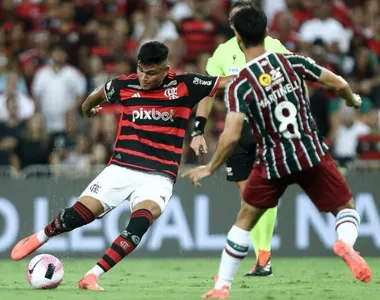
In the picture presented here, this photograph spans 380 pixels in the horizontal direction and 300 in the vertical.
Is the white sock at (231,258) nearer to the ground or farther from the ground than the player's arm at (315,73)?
nearer to the ground

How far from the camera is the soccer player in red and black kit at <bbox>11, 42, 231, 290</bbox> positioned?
906 cm

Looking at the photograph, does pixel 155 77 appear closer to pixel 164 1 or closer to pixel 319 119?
pixel 319 119

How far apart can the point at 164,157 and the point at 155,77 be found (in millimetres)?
730

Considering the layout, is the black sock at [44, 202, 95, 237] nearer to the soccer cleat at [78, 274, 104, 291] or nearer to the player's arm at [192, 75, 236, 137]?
the soccer cleat at [78, 274, 104, 291]

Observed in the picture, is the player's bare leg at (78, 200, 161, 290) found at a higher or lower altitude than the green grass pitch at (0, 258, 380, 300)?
higher

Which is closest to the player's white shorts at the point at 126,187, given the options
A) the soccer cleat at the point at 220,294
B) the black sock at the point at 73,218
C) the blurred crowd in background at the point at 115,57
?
the black sock at the point at 73,218

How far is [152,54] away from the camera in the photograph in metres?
8.95

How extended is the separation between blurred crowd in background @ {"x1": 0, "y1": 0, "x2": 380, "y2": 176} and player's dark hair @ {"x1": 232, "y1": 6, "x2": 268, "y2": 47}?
6532 mm

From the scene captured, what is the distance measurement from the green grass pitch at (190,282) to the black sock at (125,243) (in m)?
0.25

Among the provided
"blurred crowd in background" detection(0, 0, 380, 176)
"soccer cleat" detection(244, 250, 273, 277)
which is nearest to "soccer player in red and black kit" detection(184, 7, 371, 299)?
"soccer cleat" detection(244, 250, 273, 277)

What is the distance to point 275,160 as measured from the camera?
777cm

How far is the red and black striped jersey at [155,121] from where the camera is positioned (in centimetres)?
930

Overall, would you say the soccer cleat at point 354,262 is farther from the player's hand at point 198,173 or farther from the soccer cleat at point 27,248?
the soccer cleat at point 27,248

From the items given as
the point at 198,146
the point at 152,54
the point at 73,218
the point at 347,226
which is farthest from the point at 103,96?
the point at 347,226
